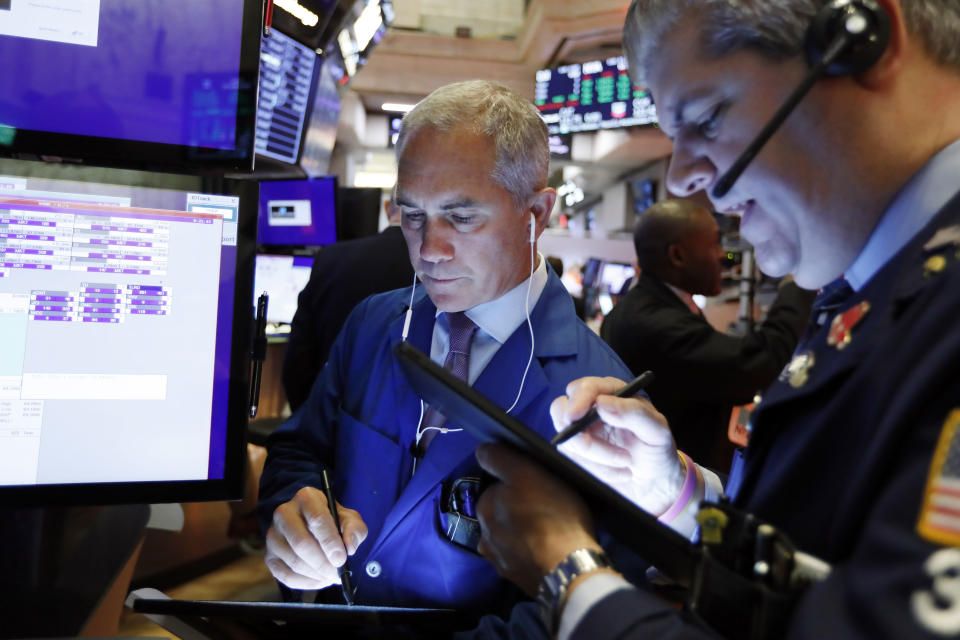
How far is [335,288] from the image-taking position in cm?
280

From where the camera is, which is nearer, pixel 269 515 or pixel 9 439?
pixel 9 439

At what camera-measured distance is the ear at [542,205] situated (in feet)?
4.91

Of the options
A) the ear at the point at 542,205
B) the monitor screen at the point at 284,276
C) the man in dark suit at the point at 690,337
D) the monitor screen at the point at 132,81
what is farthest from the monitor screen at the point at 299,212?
the monitor screen at the point at 132,81

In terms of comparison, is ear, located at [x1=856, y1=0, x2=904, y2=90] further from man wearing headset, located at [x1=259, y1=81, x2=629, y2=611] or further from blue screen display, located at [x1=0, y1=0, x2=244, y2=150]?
blue screen display, located at [x1=0, y1=0, x2=244, y2=150]

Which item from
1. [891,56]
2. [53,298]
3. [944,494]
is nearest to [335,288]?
[53,298]

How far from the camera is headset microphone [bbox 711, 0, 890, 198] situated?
2.08 ft

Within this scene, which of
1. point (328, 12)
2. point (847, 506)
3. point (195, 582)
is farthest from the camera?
point (328, 12)

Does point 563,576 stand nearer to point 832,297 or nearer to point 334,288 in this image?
point 832,297

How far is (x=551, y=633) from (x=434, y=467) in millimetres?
606

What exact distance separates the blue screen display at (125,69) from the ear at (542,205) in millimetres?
702

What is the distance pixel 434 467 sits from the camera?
1.25 meters

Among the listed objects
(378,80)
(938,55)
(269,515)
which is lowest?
(269,515)

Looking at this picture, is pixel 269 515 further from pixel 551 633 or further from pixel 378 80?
pixel 378 80

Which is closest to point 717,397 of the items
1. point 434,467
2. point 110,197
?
point 434,467
